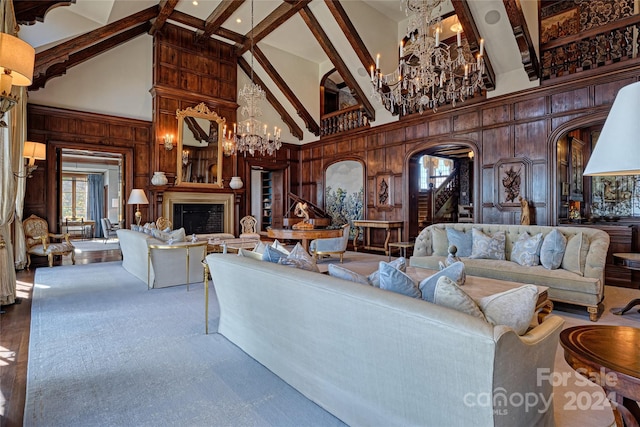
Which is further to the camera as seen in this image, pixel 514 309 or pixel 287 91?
pixel 287 91

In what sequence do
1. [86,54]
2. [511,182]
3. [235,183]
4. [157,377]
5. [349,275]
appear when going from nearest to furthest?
[349,275], [157,377], [511,182], [86,54], [235,183]

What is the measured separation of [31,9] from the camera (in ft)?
13.3

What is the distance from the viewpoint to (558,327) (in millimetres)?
1487

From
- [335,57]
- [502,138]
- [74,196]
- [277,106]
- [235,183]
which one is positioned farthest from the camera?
[74,196]

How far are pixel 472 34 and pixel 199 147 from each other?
6358 mm

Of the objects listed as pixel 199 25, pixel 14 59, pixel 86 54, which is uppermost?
pixel 199 25

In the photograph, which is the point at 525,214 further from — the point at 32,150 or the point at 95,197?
the point at 95,197

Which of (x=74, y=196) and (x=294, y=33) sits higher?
(x=294, y=33)

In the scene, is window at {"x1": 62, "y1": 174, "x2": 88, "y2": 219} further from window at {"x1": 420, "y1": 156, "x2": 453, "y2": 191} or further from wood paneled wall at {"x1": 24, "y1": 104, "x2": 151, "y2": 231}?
window at {"x1": 420, "y1": 156, "x2": 453, "y2": 191}

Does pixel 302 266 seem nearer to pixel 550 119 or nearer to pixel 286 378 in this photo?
pixel 286 378

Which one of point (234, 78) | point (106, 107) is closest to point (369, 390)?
point (106, 107)

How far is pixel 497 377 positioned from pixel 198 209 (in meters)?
8.09

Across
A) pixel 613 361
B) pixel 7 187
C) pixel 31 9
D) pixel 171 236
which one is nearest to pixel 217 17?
pixel 31 9

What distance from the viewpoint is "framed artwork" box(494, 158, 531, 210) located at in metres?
5.75
